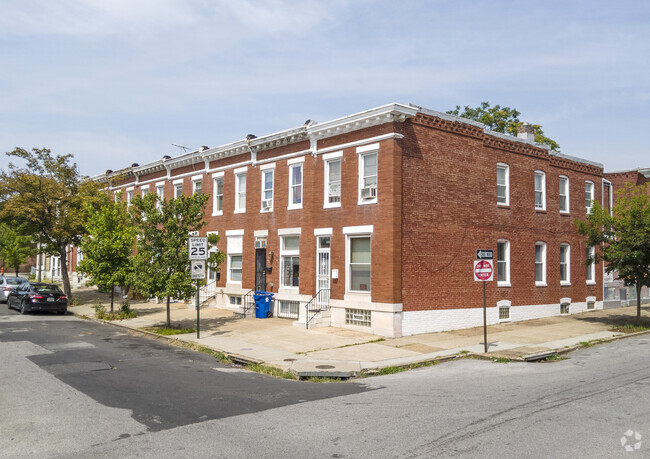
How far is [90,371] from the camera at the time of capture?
12.3 meters

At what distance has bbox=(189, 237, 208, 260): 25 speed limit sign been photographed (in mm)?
18000

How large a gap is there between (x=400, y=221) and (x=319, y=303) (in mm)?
4925

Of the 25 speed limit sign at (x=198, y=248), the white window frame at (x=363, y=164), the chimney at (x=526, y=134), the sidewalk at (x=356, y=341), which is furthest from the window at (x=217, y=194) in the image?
the chimney at (x=526, y=134)

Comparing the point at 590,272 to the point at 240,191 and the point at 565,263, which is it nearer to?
the point at 565,263

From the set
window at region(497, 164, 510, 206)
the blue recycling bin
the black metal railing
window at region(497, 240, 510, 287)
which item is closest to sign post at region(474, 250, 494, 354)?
the black metal railing

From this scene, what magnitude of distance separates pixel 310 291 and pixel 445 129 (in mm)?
8451

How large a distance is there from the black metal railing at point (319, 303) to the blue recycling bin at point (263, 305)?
287cm

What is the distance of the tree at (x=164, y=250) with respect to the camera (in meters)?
19.4

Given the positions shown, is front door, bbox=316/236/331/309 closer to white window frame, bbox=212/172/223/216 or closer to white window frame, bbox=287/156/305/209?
white window frame, bbox=287/156/305/209

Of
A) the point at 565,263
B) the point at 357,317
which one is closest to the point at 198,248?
the point at 357,317

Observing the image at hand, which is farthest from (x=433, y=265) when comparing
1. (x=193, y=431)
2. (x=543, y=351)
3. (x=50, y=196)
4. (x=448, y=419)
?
(x=50, y=196)

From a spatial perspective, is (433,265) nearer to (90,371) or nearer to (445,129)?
(445,129)

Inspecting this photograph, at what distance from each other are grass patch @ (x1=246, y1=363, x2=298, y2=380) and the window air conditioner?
8.32 m

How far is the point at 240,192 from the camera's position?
2686cm
